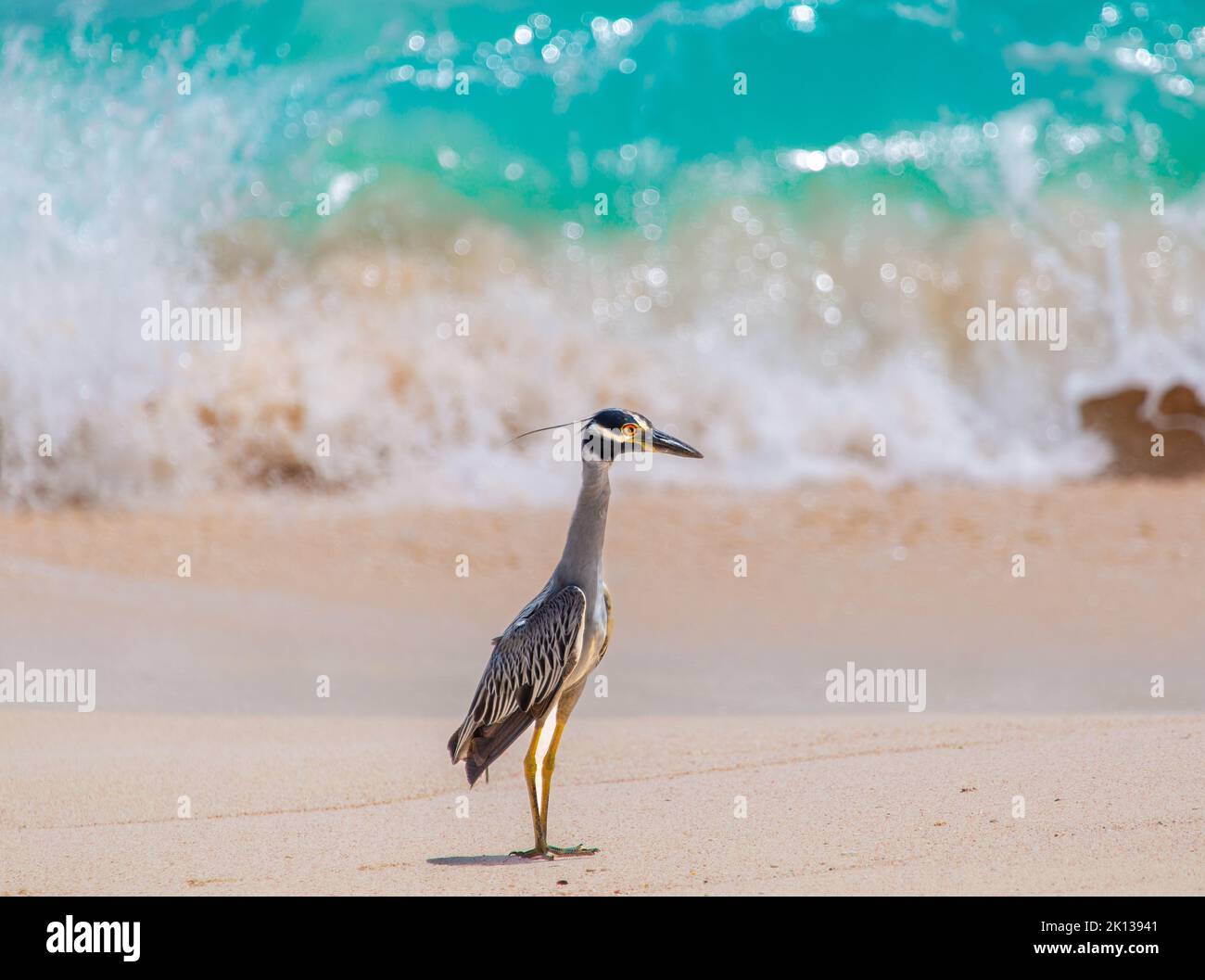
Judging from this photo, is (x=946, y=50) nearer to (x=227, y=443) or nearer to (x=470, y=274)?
(x=470, y=274)

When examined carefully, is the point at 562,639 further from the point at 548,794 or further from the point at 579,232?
the point at 579,232

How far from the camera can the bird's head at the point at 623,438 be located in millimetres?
4172

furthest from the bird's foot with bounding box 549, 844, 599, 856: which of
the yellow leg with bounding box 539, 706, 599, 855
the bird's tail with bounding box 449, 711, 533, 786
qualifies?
the bird's tail with bounding box 449, 711, 533, 786

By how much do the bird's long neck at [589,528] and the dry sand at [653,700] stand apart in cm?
87

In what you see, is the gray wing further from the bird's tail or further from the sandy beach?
the sandy beach

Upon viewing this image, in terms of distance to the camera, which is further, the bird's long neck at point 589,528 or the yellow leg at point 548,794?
the yellow leg at point 548,794

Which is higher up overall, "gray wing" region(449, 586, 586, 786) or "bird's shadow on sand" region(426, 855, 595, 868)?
"gray wing" region(449, 586, 586, 786)

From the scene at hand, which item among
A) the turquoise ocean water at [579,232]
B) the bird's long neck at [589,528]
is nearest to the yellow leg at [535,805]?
the bird's long neck at [589,528]

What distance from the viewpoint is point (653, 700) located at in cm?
715

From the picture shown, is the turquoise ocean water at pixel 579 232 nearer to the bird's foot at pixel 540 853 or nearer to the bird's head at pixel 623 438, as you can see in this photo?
the bird's foot at pixel 540 853

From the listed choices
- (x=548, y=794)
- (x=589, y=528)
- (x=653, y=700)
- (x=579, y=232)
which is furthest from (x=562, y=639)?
(x=579, y=232)

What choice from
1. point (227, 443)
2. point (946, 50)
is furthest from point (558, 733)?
point (946, 50)

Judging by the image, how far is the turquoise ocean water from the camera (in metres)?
11.8

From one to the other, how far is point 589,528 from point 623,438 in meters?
0.30
